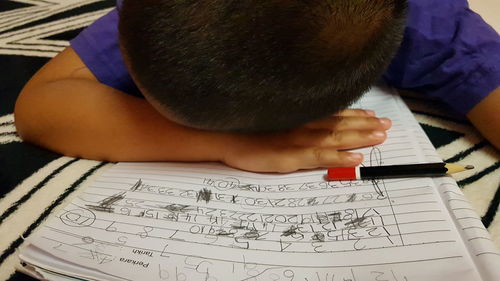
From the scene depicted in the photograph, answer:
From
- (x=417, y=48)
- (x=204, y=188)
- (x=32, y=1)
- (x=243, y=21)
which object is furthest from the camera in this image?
(x=32, y=1)

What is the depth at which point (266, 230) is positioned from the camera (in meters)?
0.38

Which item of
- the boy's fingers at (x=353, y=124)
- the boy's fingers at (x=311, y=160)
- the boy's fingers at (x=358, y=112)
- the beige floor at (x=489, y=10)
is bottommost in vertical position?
the boy's fingers at (x=311, y=160)

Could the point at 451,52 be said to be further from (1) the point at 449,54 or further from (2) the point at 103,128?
(2) the point at 103,128

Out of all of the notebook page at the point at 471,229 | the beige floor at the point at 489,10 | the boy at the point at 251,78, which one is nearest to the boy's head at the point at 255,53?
the boy at the point at 251,78

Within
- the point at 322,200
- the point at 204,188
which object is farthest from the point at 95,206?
the point at 322,200

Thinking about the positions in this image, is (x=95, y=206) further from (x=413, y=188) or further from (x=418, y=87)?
(x=418, y=87)

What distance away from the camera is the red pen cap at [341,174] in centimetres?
43

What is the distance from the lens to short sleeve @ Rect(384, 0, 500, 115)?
536mm

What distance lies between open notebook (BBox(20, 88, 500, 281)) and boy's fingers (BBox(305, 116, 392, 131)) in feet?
0.13

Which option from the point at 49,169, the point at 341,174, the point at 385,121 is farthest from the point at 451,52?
the point at 49,169

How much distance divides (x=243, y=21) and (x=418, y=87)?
13.5 inches

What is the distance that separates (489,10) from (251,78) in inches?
20.9

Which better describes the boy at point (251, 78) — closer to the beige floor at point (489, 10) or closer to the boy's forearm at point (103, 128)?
the boy's forearm at point (103, 128)

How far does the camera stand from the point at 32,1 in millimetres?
1002
